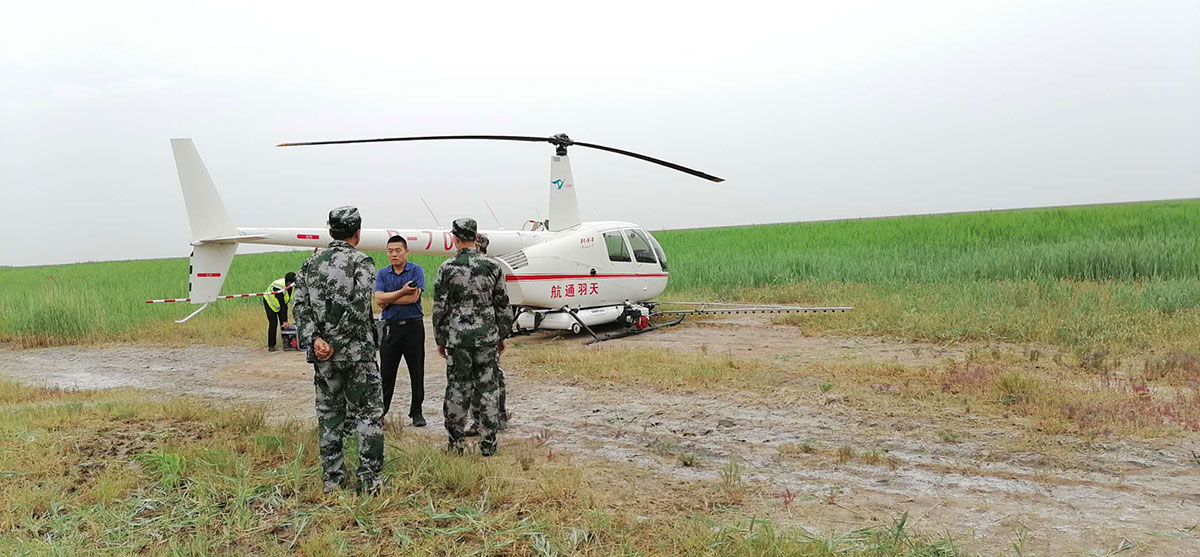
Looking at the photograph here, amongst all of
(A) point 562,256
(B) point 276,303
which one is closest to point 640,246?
(A) point 562,256

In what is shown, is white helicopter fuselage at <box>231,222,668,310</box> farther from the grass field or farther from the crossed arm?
the crossed arm

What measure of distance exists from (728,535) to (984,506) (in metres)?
1.62

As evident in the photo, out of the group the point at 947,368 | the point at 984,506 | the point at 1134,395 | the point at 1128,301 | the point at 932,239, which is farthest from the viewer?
the point at 932,239

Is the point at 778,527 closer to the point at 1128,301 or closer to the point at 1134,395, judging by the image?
the point at 1134,395

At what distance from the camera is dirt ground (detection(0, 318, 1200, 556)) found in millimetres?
3977

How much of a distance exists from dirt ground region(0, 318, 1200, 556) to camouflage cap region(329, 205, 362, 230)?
228 cm

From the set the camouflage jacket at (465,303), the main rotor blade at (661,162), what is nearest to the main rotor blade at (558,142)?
the main rotor blade at (661,162)

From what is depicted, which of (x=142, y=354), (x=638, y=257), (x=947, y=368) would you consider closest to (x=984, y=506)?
(x=947, y=368)

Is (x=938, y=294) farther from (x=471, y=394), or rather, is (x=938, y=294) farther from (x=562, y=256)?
(x=471, y=394)

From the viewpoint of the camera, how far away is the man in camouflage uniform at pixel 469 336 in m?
5.53

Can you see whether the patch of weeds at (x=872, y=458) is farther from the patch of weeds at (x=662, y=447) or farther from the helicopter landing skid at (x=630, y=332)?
the helicopter landing skid at (x=630, y=332)

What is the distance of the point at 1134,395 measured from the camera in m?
6.53

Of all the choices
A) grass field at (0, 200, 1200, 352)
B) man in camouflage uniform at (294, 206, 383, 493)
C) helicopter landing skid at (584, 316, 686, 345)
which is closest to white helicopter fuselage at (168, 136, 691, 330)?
helicopter landing skid at (584, 316, 686, 345)

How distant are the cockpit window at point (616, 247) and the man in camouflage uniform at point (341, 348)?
739 cm
